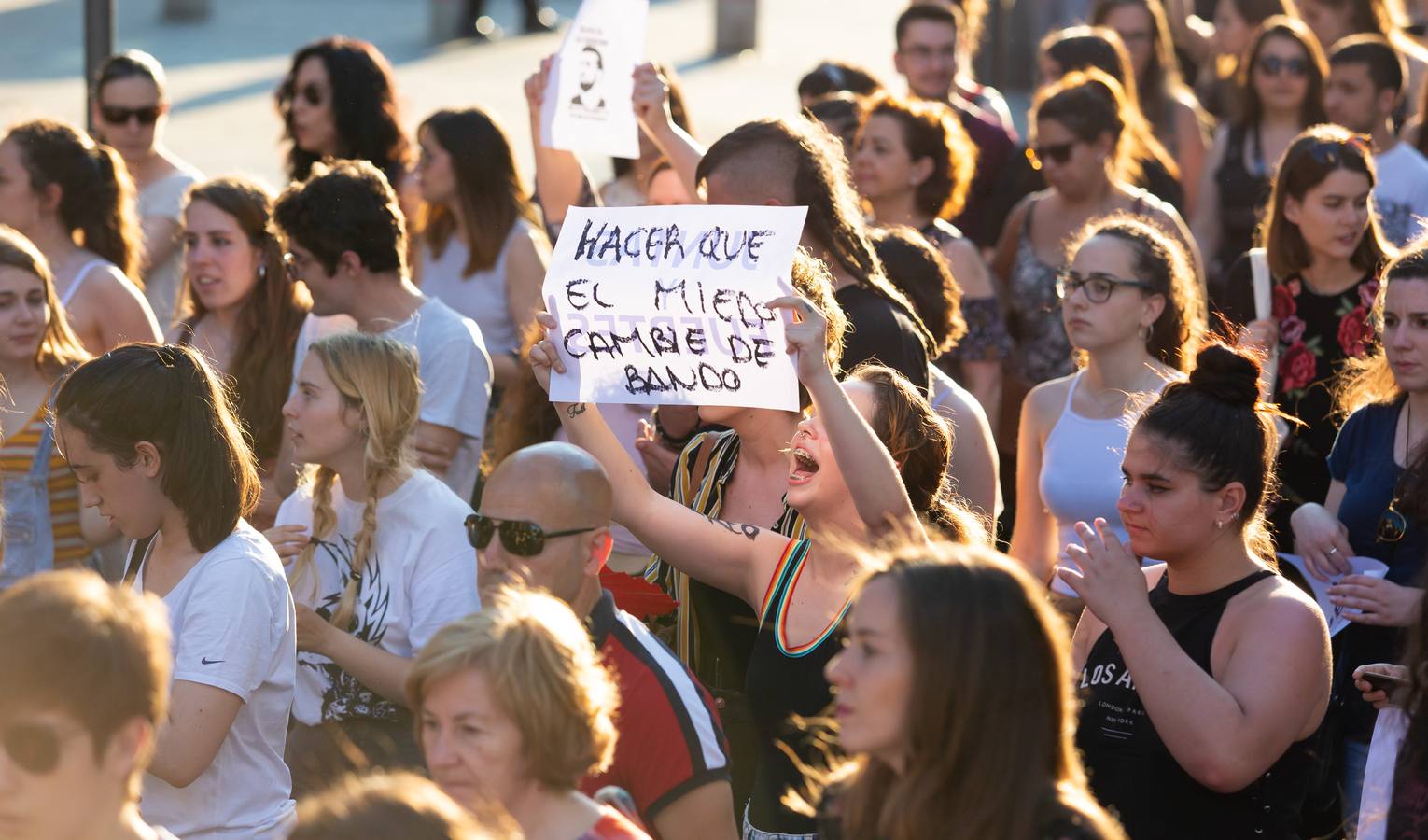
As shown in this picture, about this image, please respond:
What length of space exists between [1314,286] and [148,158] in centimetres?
464

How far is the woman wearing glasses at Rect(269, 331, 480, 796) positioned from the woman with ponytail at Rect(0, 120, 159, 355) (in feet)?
6.47

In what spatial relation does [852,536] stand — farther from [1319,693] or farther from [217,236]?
→ [217,236]

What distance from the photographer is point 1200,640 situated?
12.2 ft

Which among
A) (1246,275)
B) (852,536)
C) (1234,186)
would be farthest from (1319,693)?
(1234,186)

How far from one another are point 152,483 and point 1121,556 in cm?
204

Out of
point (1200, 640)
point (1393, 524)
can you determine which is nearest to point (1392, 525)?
point (1393, 524)

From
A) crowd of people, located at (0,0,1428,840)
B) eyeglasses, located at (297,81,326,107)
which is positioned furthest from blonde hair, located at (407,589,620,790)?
eyeglasses, located at (297,81,326,107)

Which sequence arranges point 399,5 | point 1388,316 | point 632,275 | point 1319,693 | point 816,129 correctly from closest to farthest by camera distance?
point 1319,693, point 632,275, point 1388,316, point 816,129, point 399,5

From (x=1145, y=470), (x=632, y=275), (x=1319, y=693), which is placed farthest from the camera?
(x=632, y=275)

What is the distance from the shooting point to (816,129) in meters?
5.39

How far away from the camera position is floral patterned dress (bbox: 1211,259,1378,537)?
226 inches

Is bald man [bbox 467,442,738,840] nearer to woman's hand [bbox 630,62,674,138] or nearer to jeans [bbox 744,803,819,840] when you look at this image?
jeans [bbox 744,803,819,840]

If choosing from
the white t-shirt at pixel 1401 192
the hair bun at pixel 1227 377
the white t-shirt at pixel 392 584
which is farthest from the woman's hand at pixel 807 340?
the white t-shirt at pixel 1401 192

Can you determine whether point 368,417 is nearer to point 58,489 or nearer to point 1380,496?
point 58,489
